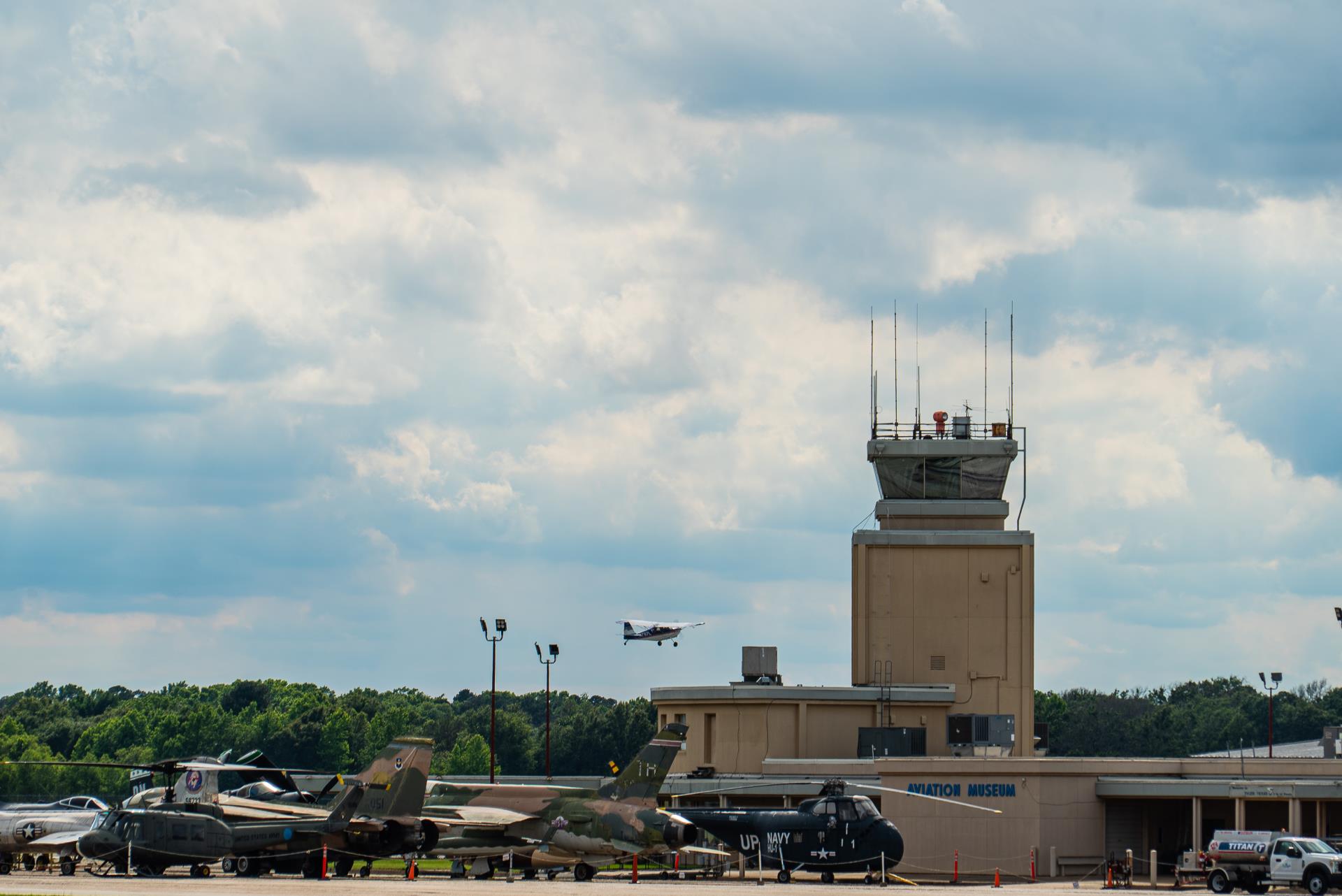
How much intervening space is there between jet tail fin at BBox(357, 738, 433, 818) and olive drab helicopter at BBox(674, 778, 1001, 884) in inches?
425

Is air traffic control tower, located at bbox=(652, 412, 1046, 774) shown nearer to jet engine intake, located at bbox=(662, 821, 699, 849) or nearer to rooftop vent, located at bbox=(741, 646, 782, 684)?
rooftop vent, located at bbox=(741, 646, 782, 684)

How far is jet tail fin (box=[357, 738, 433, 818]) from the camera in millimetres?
57469

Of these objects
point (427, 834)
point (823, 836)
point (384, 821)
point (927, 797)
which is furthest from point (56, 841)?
point (927, 797)

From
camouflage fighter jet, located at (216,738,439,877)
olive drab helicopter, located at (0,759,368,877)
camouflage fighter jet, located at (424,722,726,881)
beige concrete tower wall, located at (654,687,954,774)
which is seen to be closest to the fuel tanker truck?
camouflage fighter jet, located at (424,722,726,881)

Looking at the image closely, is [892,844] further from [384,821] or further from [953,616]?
[953,616]

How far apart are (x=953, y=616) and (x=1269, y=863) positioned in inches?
1175

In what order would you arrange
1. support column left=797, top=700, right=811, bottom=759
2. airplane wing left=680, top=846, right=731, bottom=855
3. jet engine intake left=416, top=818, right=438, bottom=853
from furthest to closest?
support column left=797, top=700, right=811, bottom=759 < airplane wing left=680, top=846, right=731, bottom=855 < jet engine intake left=416, top=818, right=438, bottom=853

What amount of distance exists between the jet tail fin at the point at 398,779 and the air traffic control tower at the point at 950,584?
31332 mm

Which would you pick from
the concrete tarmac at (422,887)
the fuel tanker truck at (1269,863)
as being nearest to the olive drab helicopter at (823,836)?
the concrete tarmac at (422,887)

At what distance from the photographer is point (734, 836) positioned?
201 ft

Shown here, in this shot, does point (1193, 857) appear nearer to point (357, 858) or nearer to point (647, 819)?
point (647, 819)

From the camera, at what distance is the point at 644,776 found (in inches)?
2392

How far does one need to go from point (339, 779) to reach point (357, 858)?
46.8 ft

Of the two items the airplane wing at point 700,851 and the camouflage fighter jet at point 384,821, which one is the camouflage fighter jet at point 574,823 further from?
the camouflage fighter jet at point 384,821
